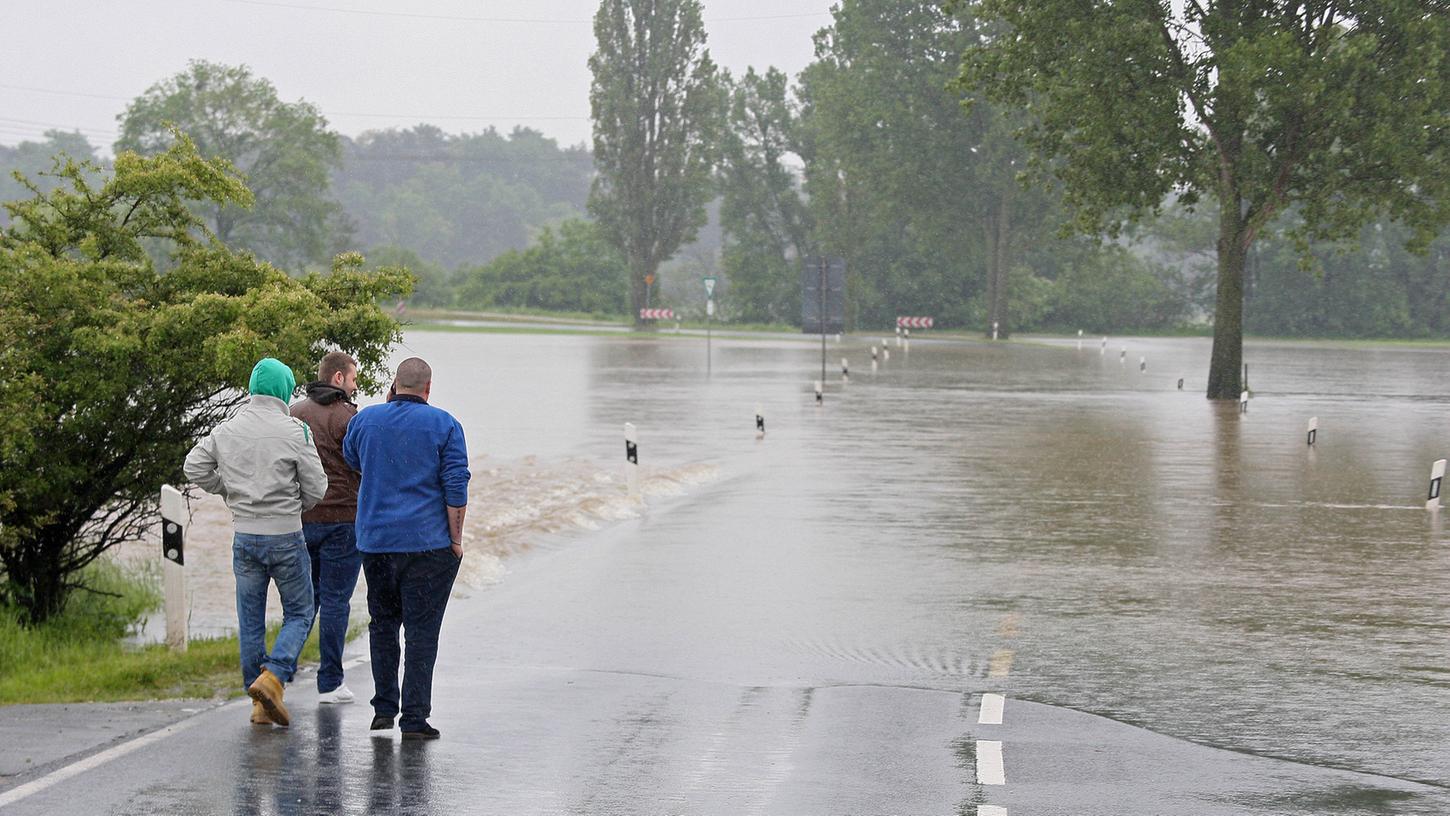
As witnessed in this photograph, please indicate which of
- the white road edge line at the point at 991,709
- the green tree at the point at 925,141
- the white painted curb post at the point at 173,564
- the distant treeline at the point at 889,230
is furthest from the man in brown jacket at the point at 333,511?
the distant treeline at the point at 889,230

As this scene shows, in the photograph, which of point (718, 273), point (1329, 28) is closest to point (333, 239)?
point (718, 273)

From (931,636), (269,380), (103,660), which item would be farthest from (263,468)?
(931,636)

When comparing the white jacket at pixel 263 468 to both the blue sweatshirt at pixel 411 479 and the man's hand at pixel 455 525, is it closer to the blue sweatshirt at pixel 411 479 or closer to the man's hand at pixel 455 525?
the blue sweatshirt at pixel 411 479

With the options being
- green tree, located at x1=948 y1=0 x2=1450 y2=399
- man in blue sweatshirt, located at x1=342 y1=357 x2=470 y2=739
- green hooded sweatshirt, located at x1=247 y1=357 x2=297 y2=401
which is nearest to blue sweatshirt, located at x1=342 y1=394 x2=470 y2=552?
man in blue sweatshirt, located at x1=342 y1=357 x2=470 y2=739

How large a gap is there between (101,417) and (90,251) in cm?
146

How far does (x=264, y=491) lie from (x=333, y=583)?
0.78 m

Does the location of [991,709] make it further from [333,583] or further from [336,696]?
[333,583]

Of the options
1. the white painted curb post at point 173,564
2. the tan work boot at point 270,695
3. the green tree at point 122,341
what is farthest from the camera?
the green tree at point 122,341

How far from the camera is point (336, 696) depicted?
863 centimetres

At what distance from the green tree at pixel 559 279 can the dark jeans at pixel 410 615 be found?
103 m

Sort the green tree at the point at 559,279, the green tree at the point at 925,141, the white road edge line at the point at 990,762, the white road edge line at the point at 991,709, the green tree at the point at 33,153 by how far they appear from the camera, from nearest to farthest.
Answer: the white road edge line at the point at 990,762 < the white road edge line at the point at 991,709 < the green tree at the point at 925,141 < the green tree at the point at 559,279 < the green tree at the point at 33,153

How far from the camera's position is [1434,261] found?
95.9m

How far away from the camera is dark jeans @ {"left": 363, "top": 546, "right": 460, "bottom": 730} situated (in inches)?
310

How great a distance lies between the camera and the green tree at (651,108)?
86.5 metres
